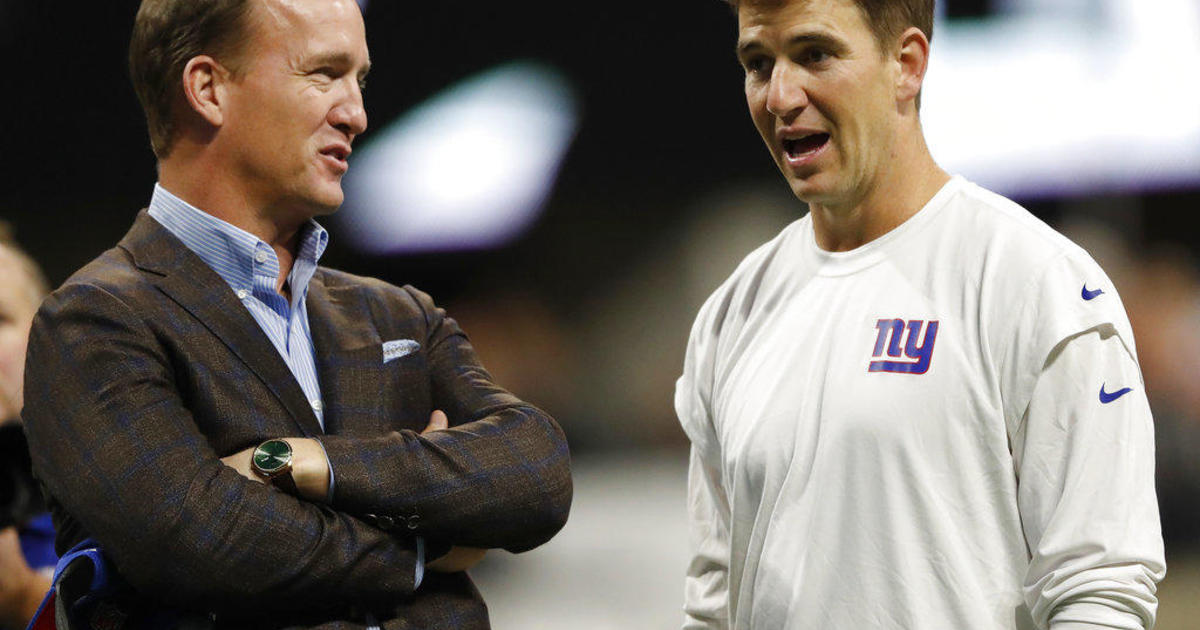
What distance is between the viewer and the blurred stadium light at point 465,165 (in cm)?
583

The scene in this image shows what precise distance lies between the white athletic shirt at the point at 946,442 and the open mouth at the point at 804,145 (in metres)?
0.18

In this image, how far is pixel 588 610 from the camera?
5.39m

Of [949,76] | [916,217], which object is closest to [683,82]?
[949,76]

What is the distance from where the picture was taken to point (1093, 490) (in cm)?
171

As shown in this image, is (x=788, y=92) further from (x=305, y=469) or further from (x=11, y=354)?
(x=11, y=354)

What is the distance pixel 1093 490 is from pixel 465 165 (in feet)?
14.9

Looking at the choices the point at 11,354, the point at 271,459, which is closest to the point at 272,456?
the point at 271,459

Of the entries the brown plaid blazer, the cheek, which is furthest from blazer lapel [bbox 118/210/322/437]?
the cheek

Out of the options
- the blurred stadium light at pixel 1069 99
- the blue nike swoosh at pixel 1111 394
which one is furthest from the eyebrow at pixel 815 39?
the blurred stadium light at pixel 1069 99

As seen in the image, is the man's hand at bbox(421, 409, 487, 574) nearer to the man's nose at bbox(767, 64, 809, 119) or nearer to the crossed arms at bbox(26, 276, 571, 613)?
the crossed arms at bbox(26, 276, 571, 613)

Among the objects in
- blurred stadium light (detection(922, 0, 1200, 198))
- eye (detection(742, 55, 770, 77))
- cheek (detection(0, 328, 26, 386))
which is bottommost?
cheek (detection(0, 328, 26, 386))

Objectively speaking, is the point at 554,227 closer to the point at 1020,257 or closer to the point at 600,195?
the point at 600,195

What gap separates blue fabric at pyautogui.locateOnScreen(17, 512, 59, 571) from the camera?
9.87ft

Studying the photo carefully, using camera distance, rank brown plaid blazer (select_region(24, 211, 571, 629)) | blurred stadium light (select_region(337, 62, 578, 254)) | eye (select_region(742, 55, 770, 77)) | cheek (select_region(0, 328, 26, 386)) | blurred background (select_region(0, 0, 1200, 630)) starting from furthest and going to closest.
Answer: blurred stadium light (select_region(337, 62, 578, 254)), blurred background (select_region(0, 0, 1200, 630)), cheek (select_region(0, 328, 26, 386)), eye (select_region(742, 55, 770, 77)), brown plaid blazer (select_region(24, 211, 571, 629))
